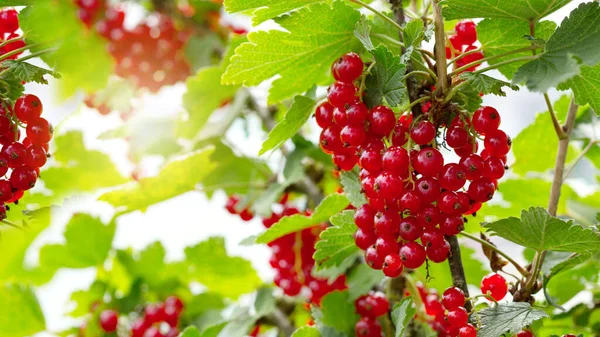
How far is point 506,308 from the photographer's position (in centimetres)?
89

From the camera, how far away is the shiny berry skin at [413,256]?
A: 874 millimetres

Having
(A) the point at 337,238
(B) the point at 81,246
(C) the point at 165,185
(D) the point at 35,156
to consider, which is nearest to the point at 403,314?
(A) the point at 337,238

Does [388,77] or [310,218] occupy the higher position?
[388,77]

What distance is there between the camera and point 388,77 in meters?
0.90

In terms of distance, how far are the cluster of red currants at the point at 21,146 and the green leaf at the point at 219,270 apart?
102 centimetres

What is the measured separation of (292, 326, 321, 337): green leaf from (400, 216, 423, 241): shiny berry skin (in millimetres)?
342

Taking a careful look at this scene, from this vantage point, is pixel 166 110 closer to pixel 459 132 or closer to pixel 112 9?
pixel 112 9

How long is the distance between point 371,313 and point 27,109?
0.77m

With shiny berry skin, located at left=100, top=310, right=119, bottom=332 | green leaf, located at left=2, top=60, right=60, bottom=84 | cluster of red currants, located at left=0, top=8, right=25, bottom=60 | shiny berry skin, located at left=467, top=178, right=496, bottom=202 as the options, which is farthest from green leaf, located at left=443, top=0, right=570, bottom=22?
shiny berry skin, located at left=100, top=310, right=119, bottom=332

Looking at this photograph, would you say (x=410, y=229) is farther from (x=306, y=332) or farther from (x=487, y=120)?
(x=306, y=332)

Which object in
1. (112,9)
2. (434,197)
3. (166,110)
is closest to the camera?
(434,197)

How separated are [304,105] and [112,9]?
1722mm

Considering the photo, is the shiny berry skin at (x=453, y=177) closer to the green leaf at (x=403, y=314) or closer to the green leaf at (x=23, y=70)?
the green leaf at (x=403, y=314)

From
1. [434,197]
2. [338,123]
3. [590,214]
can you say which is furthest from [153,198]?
[590,214]
